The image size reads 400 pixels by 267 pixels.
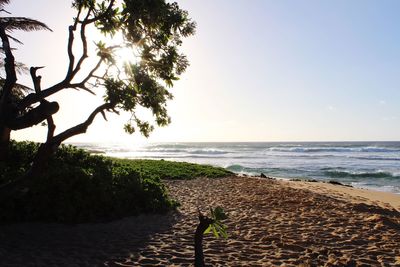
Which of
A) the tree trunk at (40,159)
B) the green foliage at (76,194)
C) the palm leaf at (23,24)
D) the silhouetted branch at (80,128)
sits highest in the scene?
the palm leaf at (23,24)

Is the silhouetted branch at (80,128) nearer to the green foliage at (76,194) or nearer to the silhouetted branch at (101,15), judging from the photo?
the silhouetted branch at (101,15)

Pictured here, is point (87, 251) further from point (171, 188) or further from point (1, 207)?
point (171, 188)

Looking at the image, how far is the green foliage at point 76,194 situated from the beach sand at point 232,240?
395 mm

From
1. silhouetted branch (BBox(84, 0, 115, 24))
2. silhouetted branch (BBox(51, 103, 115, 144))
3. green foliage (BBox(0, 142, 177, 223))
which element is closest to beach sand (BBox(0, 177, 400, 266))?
green foliage (BBox(0, 142, 177, 223))

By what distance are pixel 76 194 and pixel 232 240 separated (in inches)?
167

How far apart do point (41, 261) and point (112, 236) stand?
1.93 metres

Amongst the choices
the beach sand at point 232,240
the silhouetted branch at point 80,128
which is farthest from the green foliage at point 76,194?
the silhouetted branch at point 80,128

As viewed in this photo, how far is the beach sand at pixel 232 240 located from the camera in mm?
6598

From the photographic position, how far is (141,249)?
726 cm

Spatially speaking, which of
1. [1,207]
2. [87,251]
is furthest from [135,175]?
[87,251]

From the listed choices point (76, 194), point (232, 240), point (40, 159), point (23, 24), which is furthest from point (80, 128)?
point (23, 24)

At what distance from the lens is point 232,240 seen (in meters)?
7.94

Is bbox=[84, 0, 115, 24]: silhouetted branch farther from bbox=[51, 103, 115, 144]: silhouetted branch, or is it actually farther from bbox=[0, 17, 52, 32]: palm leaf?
bbox=[0, 17, 52, 32]: palm leaf

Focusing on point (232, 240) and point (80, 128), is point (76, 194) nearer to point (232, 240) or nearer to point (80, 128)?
point (80, 128)
